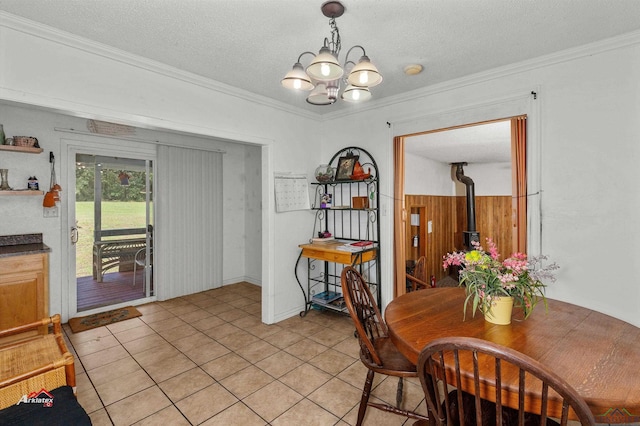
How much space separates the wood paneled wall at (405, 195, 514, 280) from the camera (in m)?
5.38

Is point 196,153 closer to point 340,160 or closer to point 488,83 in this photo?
point 340,160

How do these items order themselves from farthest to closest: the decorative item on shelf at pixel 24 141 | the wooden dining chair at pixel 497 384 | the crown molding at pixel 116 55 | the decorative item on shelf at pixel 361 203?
the decorative item on shelf at pixel 361 203, the decorative item on shelf at pixel 24 141, the crown molding at pixel 116 55, the wooden dining chair at pixel 497 384

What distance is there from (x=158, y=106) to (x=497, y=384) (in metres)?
2.92

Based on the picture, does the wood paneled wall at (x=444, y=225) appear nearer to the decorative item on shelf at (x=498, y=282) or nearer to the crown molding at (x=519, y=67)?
the crown molding at (x=519, y=67)

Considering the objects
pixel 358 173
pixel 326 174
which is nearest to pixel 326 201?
pixel 326 174

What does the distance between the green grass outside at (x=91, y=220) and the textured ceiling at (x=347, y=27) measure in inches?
94.7

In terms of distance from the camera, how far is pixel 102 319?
3.58 metres

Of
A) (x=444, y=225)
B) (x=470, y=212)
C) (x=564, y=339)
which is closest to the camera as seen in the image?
(x=564, y=339)

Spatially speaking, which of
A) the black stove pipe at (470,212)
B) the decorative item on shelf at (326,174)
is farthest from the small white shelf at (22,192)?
the black stove pipe at (470,212)

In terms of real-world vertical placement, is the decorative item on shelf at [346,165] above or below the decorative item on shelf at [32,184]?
above

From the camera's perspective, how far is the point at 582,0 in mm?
1749

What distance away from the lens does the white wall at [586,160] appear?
2.13m

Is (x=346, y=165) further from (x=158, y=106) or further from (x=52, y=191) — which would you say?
(x=52, y=191)

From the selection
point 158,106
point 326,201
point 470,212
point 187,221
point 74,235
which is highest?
point 158,106
